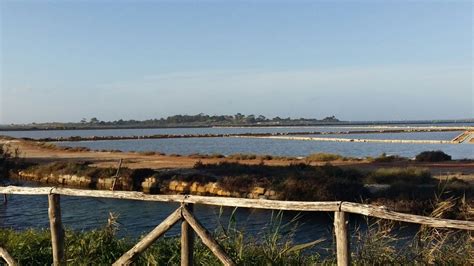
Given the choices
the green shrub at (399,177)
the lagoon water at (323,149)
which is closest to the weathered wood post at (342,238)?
the green shrub at (399,177)

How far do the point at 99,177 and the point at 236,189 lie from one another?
1277cm

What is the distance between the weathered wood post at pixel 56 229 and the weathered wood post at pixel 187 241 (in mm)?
2299

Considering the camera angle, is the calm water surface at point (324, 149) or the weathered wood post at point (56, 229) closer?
the weathered wood post at point (56, 229)

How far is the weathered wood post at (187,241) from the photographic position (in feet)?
Result: 22.4

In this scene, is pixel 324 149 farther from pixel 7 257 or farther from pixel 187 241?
pixel 187 241

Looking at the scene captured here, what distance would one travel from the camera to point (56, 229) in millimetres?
8039

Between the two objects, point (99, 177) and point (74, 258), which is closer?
Result: point (74, 258)

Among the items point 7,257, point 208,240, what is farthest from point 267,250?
point 7,257

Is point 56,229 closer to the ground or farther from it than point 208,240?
closer to the ground

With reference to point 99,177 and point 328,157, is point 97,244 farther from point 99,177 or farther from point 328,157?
point 328,157

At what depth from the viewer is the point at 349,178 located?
31484 mm

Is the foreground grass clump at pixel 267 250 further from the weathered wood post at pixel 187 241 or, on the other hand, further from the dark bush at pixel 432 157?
the dark bush at pixel 432 157

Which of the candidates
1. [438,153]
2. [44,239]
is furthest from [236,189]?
[438,153]

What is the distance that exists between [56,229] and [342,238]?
14.8ft
